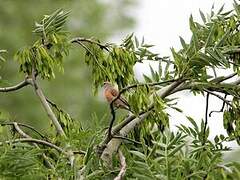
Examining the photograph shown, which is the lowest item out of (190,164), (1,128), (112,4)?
(190,164)

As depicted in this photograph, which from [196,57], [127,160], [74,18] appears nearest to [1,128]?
[127,160]

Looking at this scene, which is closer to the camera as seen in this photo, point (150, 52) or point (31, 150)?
point (31, 150)

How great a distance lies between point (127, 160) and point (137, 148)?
0.77ft

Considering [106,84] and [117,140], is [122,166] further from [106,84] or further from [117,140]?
[106,84]

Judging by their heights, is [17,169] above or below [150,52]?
below

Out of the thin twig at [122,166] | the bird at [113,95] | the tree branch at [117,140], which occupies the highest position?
the bird at [113,95]

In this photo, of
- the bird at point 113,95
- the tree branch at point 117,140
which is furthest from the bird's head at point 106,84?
the tree branch at point 117,140

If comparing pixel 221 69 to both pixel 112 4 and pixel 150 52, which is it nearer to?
pixel 150 52

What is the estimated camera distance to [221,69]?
3.23 meters

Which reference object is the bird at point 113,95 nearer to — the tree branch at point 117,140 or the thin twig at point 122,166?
the tree branch at point 117,140

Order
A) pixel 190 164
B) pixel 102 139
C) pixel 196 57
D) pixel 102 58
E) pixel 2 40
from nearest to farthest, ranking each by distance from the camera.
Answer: pixel 190 164
pixel 196 57
pixel 102 139
pixel 102 58
pixel 2 40

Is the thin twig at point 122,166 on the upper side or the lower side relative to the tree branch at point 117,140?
lower

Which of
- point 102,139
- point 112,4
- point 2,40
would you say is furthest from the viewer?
point 112,4

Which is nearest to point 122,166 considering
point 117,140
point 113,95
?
point 117,140
